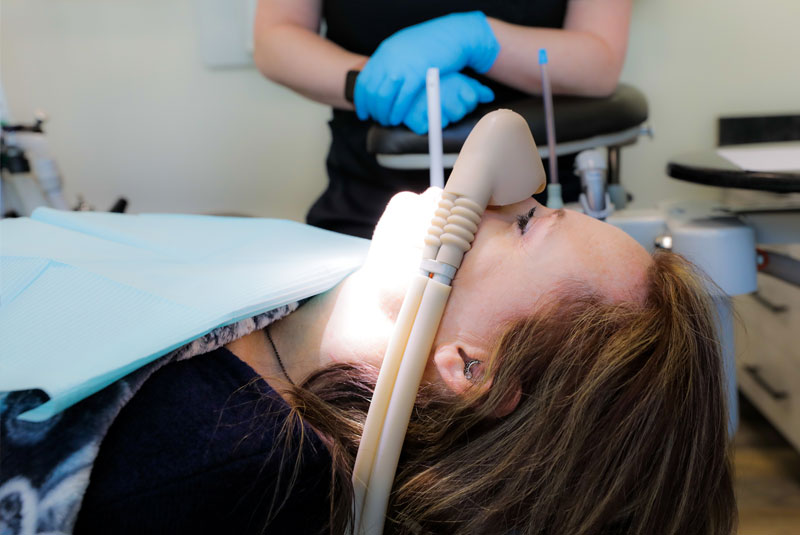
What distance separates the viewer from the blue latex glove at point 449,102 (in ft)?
3.51

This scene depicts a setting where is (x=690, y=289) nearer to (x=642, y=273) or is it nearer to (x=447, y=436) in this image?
(x=642, y=273)

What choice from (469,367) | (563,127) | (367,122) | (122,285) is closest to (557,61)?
(563,127)

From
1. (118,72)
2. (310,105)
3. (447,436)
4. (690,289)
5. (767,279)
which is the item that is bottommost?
(767,279)

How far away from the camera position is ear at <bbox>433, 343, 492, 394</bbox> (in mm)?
737

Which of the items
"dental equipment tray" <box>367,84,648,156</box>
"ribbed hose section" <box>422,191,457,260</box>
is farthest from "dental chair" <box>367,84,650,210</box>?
"ribbed hose section" <box>422,191,457,260</box>

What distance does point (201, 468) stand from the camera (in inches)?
23.5

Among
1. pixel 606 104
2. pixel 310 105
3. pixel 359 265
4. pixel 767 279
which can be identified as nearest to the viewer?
pixel 359 265

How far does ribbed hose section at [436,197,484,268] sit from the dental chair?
13.7 inches

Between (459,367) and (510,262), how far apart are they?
142 millimetres

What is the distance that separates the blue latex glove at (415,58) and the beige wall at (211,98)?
34.4 inches

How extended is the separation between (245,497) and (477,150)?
1.49 ft

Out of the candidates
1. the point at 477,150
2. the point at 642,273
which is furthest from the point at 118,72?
the point at 642,273

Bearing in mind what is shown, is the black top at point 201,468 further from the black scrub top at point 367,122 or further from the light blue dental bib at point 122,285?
the black scrub top at point 367,122

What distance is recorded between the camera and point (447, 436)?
713 mm
